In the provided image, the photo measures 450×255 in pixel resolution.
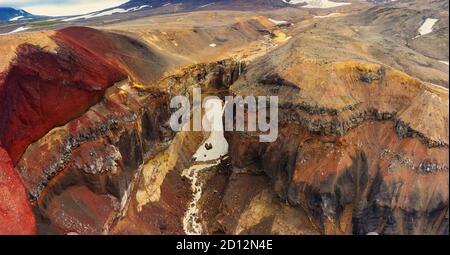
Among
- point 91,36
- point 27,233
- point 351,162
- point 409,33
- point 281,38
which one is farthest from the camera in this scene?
point 281,38

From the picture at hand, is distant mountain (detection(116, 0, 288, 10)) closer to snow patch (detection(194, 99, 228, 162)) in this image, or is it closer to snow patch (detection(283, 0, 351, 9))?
snow patch (detection(283, 0, 351, 9))

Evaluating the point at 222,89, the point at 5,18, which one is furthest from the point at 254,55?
the point at 5,18

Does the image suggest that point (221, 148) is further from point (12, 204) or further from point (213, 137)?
point (12, 204)

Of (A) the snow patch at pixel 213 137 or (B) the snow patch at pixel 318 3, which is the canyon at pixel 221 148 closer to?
(A) the snow patch at pixel 213 137

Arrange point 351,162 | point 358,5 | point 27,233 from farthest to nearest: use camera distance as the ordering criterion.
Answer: point 358,5
point 351,162
point 27,233

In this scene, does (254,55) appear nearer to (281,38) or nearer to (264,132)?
(281,38)

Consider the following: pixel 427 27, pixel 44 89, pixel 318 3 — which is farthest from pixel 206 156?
pixel 318 3

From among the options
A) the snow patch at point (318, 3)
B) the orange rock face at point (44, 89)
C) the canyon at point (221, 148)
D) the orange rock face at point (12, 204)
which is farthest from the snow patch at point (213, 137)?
the snow patch at point (318, 3)
